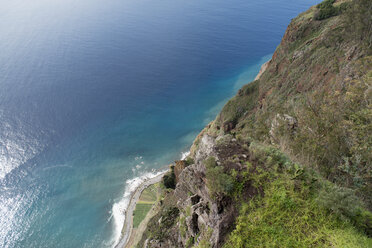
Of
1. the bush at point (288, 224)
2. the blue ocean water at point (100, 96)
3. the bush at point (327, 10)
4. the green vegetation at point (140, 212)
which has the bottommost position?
the bush at point (288, 224)

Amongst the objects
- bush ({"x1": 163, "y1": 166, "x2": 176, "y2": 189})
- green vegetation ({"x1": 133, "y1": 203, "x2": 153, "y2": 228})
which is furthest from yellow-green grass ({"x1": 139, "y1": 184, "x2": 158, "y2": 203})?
bush ({"x1": 163, "y1": 166, "x2": 176, "y2": 189})

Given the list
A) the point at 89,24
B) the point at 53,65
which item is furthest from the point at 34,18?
the point at 53,65

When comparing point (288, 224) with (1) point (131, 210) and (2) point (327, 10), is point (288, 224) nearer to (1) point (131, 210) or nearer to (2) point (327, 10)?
(1) point (131, 210)

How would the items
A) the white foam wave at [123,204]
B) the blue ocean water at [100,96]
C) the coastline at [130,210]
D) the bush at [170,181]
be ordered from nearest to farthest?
the coastline at [130,210] < the white foam wave at [123,204] < the bush at [170,181] < the blue ocean water at [100,96]

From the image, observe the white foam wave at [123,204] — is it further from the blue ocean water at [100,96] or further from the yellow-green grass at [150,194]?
the yellow-green grass at [150,194]

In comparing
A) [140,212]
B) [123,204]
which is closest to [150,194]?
[140,212]

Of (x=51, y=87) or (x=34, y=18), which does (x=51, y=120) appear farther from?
(x=34, y=18)

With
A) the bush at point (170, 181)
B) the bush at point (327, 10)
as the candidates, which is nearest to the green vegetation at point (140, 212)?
the bush at point (170, 181)
